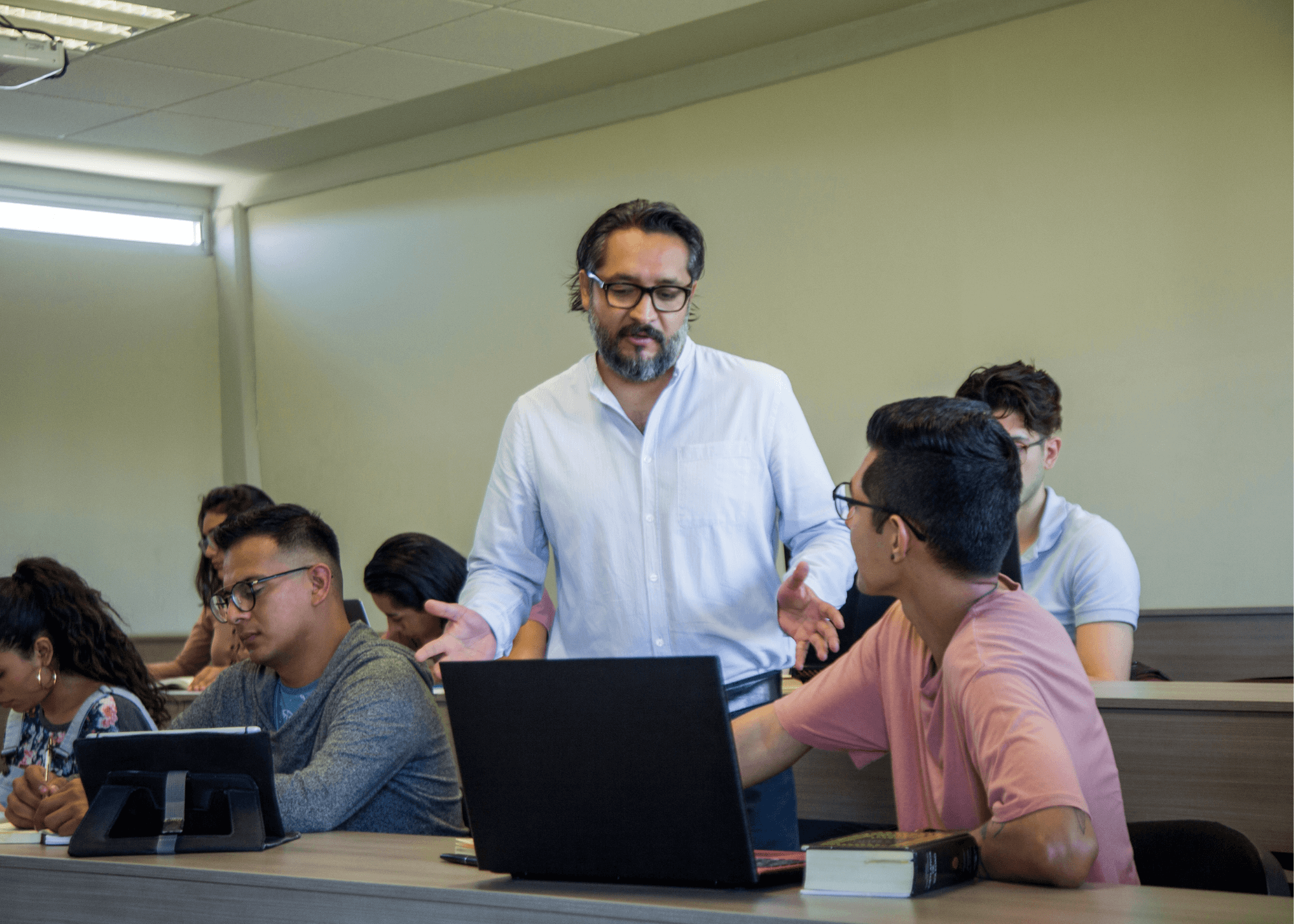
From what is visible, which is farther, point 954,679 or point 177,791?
point 177,791

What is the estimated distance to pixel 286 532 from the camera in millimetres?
2332

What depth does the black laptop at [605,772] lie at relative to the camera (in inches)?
50.1

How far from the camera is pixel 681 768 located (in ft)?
4.19

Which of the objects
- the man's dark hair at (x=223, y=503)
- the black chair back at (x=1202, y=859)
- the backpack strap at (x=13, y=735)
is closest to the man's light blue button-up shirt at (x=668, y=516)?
the black chair back at (x=1202, y=859)

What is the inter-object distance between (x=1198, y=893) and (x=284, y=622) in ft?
4.97

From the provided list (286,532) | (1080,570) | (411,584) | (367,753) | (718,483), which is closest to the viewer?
(367,753)

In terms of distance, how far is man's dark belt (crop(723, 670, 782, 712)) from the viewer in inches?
81.0

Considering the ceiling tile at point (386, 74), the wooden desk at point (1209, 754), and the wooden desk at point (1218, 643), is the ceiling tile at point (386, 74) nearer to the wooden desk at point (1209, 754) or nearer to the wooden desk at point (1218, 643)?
the wooden desk at point (1218, 643)

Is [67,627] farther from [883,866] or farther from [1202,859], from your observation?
[1202,859]

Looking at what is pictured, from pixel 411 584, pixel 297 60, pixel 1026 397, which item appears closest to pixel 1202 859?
pixel 1026 397

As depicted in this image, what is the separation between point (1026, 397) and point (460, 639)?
1454mm

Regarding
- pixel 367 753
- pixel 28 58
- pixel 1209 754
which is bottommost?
pixel 1209 754

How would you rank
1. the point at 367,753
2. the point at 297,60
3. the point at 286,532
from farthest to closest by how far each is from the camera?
the point at 297,60, the point at 286,532, the point at 367,753

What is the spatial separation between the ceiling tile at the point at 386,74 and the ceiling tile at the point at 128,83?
0.32 metres
